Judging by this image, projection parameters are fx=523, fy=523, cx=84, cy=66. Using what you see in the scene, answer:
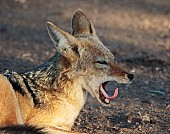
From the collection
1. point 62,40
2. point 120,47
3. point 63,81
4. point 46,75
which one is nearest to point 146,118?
point 63,81

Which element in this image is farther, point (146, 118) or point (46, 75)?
point (146, 118)

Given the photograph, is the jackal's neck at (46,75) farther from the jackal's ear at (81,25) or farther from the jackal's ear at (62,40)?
the jackal's ear at (81,25)

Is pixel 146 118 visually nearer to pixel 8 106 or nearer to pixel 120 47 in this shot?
pixel 8 106

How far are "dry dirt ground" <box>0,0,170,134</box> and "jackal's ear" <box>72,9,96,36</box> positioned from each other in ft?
4.05

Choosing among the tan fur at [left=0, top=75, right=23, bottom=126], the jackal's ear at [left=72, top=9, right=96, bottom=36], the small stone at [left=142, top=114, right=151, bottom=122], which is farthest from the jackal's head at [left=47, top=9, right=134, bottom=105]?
the small stone at [left=142, top=114, right=151, bottom=122]

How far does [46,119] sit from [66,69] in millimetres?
650

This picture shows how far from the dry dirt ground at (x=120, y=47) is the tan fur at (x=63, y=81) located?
0.71 meters

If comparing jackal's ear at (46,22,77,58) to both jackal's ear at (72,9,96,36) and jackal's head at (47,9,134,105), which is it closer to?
jackal's head at (47,9,134,105)

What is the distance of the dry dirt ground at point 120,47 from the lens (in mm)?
7252

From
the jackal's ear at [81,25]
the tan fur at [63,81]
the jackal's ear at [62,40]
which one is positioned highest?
the jackal's ear at [81,25]

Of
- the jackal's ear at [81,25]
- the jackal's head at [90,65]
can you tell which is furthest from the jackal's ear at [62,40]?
the jackal's ear at [81,25]

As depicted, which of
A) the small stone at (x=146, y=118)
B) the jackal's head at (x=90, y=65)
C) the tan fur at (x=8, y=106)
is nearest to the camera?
the tan fur at (x=8, y=106)

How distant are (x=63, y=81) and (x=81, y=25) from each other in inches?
39.8

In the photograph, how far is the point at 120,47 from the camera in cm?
1185
